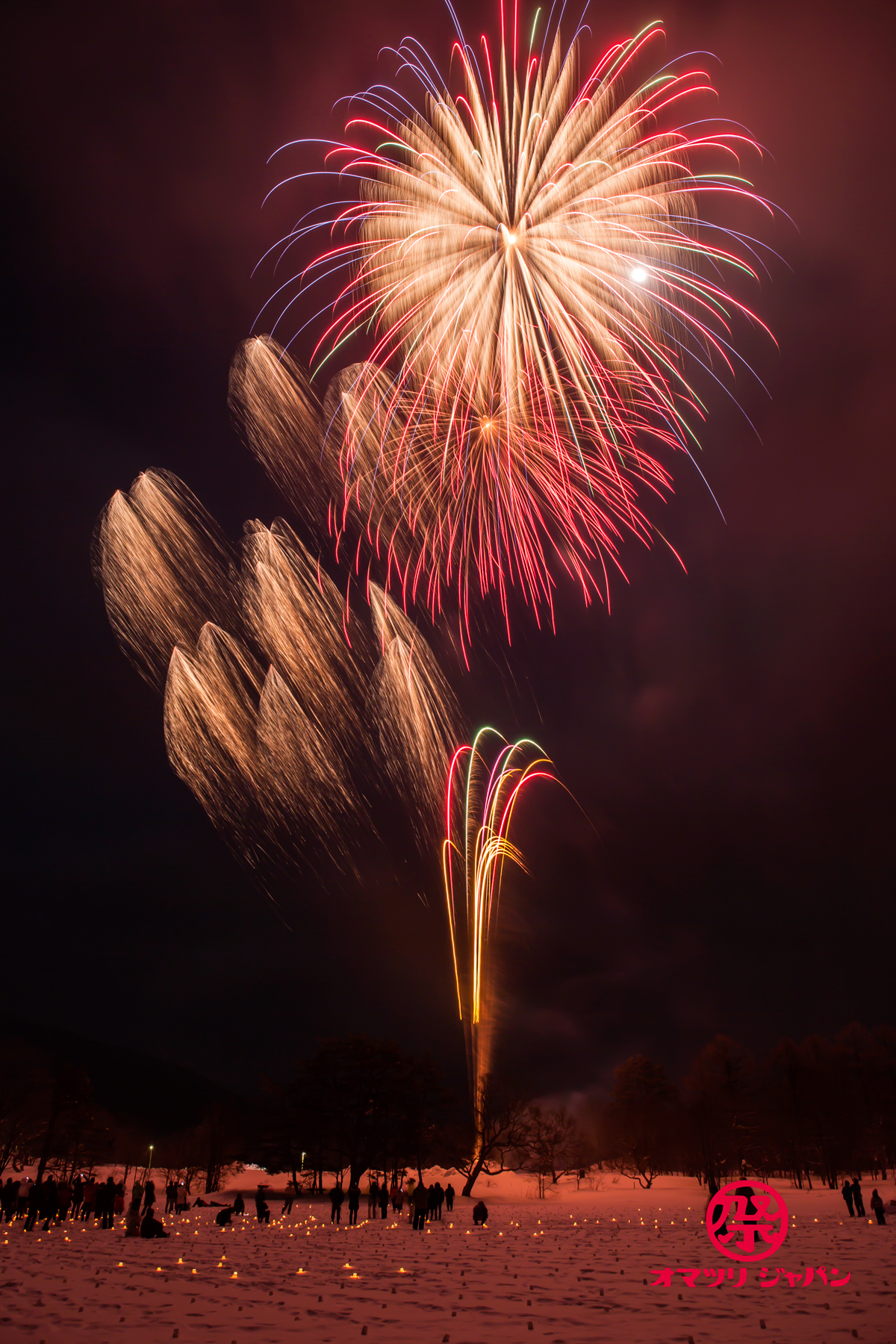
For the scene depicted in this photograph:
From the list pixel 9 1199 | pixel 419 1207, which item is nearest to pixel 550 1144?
pixel 419 1207

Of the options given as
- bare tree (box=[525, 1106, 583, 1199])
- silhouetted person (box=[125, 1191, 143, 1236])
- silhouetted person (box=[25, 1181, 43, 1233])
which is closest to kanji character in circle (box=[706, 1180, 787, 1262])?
silhouetted person (box=[125, 1191, 143, 1236])

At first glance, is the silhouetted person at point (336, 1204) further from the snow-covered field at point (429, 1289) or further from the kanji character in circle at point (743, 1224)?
the kanji character in circle at point (743, 1224)

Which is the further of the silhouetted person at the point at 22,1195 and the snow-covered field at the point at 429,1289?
the silhouetted person at the point at 22,1195

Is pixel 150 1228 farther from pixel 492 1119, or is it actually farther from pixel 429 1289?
pixel 492 1119

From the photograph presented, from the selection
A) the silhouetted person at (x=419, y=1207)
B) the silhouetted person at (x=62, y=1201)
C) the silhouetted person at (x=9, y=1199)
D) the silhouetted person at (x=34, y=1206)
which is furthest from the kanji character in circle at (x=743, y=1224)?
the silhouetted person at (x=9, y=1199)

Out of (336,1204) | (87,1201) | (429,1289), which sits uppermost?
(429,1289)

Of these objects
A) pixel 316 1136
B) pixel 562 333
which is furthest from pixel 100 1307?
pixel 316 1136

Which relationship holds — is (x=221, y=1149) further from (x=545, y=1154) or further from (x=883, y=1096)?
(x=883, y=1096)
